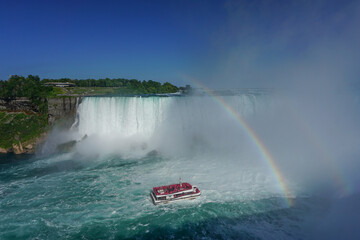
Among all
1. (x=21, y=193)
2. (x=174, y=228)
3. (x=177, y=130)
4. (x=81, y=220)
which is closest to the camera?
(x=174, y=228)

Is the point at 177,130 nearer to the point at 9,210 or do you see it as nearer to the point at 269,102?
the point at 269,102

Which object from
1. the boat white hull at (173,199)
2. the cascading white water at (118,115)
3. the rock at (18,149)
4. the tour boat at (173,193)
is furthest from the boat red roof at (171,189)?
the rock at (18,149)

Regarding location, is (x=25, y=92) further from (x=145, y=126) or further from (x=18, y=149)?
(x=145, y=126)

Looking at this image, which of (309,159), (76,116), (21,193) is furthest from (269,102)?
(21,193)

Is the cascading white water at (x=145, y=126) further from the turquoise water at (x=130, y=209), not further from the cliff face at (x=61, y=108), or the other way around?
the turquoise water at (x=130, y=209)

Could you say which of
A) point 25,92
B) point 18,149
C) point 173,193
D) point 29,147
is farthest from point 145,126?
point 25,92

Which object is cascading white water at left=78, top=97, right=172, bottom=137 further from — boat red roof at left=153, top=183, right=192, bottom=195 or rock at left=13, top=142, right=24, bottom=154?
boat red roof at left=153, top=183, right=192, bottom=195

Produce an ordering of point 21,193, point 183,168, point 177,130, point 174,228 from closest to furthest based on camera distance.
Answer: point 174,228, point 21,193, point 183,168, point 177,130

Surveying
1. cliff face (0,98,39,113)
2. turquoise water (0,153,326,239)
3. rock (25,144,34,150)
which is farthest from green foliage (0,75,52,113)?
turquoise water (0,153,326,239)
